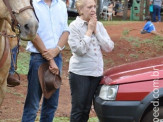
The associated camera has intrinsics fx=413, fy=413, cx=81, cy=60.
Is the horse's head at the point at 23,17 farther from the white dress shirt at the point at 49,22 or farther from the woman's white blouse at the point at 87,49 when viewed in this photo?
the woman's white blouse at the point at 87,49

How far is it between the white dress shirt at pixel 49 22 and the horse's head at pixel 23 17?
920 millimetres

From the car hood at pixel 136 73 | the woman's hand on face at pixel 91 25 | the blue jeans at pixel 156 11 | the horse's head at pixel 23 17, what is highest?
the horse's head at pixel 23 17

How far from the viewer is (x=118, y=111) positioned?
16.2ft

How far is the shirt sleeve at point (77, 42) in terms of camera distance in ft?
17.3

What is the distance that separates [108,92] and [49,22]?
114 cm

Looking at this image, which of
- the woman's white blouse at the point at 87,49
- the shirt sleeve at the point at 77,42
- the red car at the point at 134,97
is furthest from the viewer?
the woman's white blouse at the point at 87,49

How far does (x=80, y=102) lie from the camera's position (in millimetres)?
5500

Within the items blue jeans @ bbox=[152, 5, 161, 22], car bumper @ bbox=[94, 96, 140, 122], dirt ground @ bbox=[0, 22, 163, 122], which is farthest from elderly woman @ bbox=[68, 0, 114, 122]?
blue jeans @ bbox=[152, 5, 161, 22]

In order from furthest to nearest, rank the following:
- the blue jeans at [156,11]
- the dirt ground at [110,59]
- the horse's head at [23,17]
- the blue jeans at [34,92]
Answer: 1. the blue jeans at [156,11]
2. the dirt ground at [110,59]
3. the blue jeans at [34,92]
4. the horse's head at [23,17]

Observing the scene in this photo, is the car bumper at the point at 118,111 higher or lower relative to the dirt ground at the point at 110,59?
higher

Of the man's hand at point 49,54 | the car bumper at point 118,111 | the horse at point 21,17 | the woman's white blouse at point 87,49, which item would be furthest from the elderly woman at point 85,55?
the horse at point 21,17

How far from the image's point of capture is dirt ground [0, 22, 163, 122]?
7.90 meters

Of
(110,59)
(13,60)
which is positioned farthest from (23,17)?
(110,59)

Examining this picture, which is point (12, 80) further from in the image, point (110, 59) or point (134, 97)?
point (110, 59)
